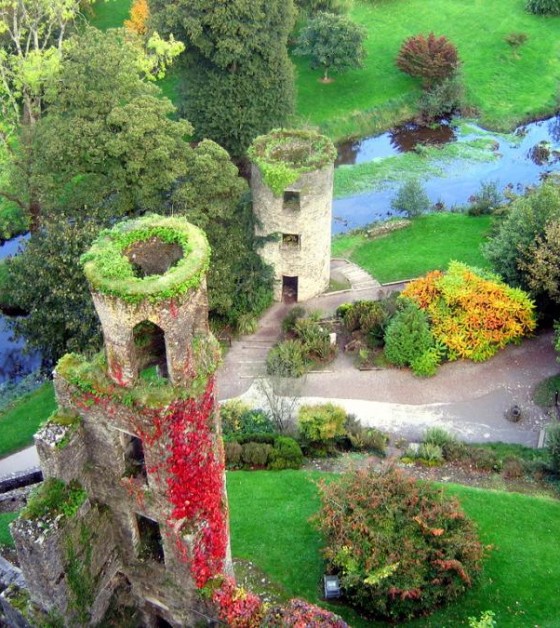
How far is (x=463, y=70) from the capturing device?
54.3 meters

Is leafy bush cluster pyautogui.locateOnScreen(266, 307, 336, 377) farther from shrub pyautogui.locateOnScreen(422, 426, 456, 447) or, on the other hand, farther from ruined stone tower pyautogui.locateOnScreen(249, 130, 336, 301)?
shrub pyautogui.locateOnScreen(422, 426, 456, 447)

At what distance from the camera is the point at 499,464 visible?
2561 cm

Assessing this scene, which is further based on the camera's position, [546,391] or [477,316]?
[477,316]

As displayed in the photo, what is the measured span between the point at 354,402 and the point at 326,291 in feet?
24.5

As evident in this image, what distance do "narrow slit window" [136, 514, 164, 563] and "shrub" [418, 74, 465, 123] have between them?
4005cm

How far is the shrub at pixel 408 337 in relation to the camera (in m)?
29.7

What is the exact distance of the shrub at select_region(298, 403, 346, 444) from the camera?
26.3 metres

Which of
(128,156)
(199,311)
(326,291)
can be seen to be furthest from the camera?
(326,291)

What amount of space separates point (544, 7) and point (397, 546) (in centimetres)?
5331

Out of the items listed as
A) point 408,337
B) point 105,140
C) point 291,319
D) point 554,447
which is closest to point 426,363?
point 408,337

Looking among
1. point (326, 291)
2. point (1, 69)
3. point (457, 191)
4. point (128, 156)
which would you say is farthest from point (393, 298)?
point (1, 69)

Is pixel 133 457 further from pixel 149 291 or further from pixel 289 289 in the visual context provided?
pixel 289 289

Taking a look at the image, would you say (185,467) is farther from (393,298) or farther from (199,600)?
(393,298)

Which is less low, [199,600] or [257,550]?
[199,600]
